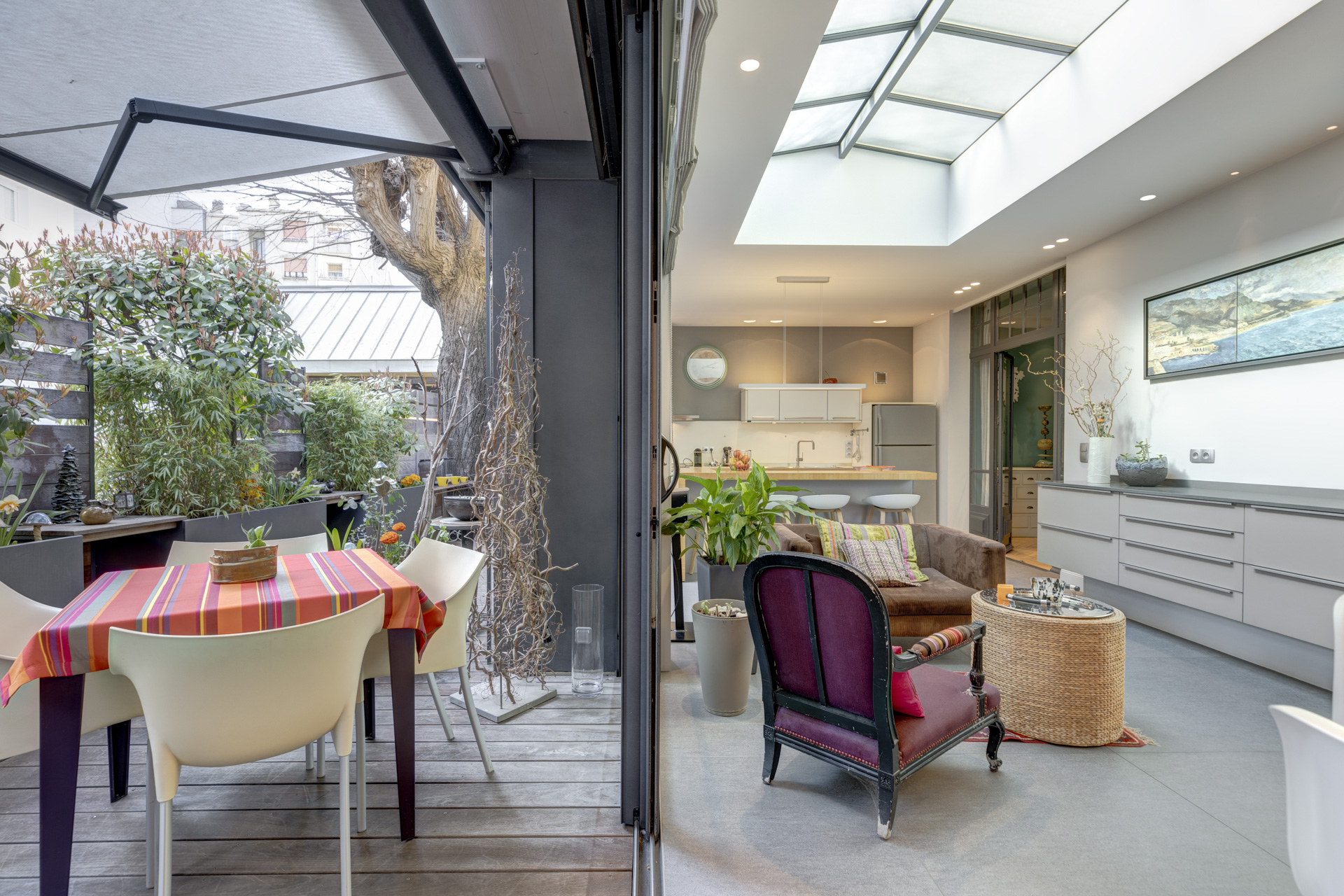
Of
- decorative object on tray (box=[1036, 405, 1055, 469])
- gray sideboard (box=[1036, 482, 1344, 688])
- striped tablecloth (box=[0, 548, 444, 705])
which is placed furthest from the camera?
decorative object on tray (box=[1036, 405, 1055, 469])

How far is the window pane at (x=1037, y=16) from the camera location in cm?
371

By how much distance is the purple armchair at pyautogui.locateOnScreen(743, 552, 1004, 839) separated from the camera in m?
2.12

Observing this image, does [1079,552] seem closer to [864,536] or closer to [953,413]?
[864,536]

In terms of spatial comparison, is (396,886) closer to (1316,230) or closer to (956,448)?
(1316,230)

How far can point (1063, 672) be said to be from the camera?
2.74m

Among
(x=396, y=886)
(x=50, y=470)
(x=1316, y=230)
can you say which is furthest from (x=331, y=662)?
(x=1316, y=230)

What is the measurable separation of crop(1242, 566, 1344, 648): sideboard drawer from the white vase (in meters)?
1.71

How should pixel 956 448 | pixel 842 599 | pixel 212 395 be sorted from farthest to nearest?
pixel 956 448, pixel 212 395, pixel 842 599

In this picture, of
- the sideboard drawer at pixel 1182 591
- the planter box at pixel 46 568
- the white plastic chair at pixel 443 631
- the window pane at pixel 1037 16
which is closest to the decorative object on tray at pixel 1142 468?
the sideboard drawer at pixel 1182 591

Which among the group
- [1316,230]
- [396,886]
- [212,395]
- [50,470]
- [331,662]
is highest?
[1316,230]

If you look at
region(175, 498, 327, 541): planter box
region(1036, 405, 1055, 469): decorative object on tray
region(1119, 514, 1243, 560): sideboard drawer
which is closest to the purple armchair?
region(1119, 514, 1243, 560): sideboard drawer

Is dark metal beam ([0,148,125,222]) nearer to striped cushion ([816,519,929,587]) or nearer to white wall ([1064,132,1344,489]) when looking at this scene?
striped cushion ([816,519,929,587])

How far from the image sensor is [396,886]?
1.82m

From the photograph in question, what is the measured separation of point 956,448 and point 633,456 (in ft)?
24.1
